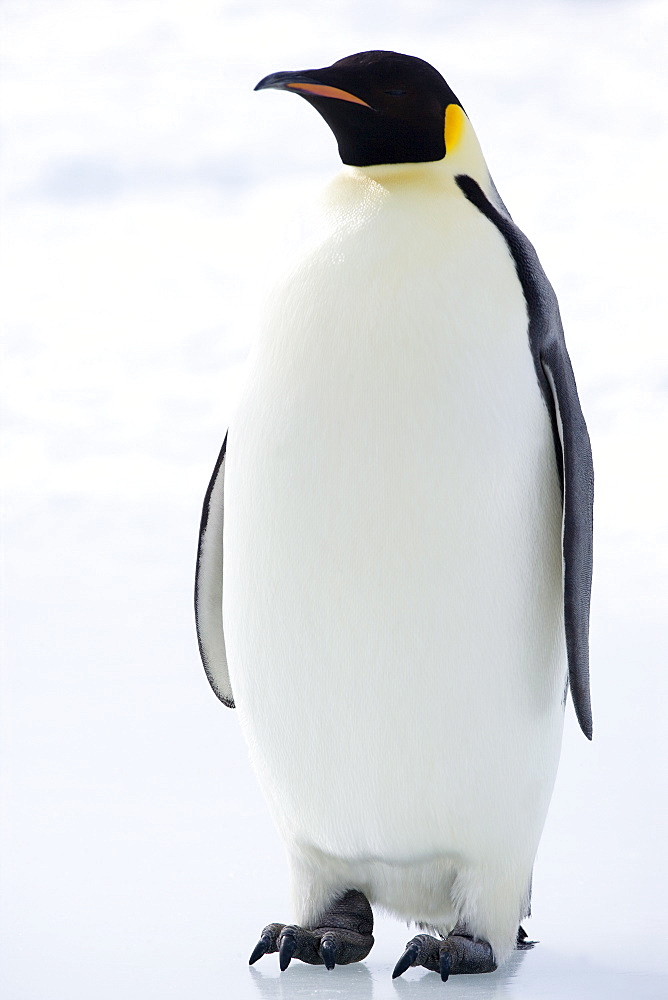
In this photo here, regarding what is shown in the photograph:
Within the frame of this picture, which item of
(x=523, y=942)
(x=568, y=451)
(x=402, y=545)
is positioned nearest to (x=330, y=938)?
(x=523, y=942)

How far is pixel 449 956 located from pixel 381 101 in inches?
43.2

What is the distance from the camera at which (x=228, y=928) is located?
6.27ft

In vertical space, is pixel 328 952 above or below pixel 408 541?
below

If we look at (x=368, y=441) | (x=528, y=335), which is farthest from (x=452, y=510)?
(x=528, y=335)

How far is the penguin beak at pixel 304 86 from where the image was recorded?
1762mm

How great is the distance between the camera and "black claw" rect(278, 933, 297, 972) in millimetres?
1698

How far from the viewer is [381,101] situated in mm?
1771

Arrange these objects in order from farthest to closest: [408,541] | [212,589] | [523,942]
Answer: [212,589] < [523,942] < [408,541]

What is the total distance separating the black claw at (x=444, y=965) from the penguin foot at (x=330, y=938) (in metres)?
0.14

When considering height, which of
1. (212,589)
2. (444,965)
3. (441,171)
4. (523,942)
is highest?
(441,171)

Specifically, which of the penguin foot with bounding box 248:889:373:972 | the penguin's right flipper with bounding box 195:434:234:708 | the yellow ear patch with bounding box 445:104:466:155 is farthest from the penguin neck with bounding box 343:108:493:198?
the penguin foot with bounding box 248:889:373:972

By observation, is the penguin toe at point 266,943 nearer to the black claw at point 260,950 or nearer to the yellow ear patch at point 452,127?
the black claw at point 260,950

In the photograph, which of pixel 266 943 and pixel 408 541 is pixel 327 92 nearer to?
pixel 408 541

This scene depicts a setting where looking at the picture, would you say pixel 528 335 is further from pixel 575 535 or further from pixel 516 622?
pixel 516 622
